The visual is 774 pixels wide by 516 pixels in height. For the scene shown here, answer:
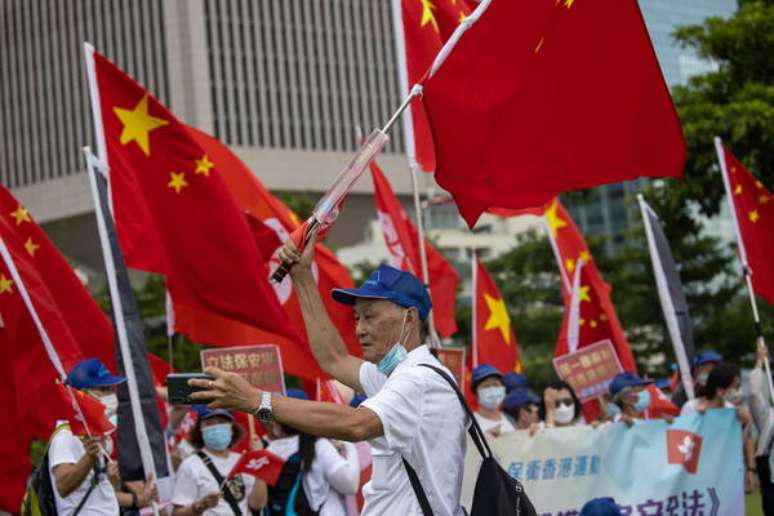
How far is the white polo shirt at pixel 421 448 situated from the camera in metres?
4.82

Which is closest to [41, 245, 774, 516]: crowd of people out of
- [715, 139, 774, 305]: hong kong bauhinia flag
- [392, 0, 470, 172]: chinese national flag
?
[715, 139, 774, 305]: hong kong bauhinia flag

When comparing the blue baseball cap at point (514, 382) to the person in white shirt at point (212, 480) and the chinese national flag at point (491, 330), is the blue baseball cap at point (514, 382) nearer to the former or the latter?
the chinese national flag at point (491, 330)

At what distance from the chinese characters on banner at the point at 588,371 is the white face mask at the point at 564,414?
19 centimetres

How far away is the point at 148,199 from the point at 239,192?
6.79 ft

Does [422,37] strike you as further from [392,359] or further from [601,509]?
[392,359]

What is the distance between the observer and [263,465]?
8328 millimetres

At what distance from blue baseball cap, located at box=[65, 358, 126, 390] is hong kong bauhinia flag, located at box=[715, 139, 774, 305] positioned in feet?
21.0

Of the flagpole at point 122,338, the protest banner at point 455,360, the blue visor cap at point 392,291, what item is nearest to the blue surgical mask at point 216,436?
the flagpole at point 122,338

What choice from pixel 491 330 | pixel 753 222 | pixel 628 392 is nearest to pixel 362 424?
pixel 628 392

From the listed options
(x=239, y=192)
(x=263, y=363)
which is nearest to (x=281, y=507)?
(x=263, y=363)

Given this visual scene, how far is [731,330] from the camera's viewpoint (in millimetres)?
28078

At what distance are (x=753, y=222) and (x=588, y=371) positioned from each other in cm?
245

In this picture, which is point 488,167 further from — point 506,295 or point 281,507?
point 506,295

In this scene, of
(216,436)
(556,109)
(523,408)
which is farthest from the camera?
(523,408)
